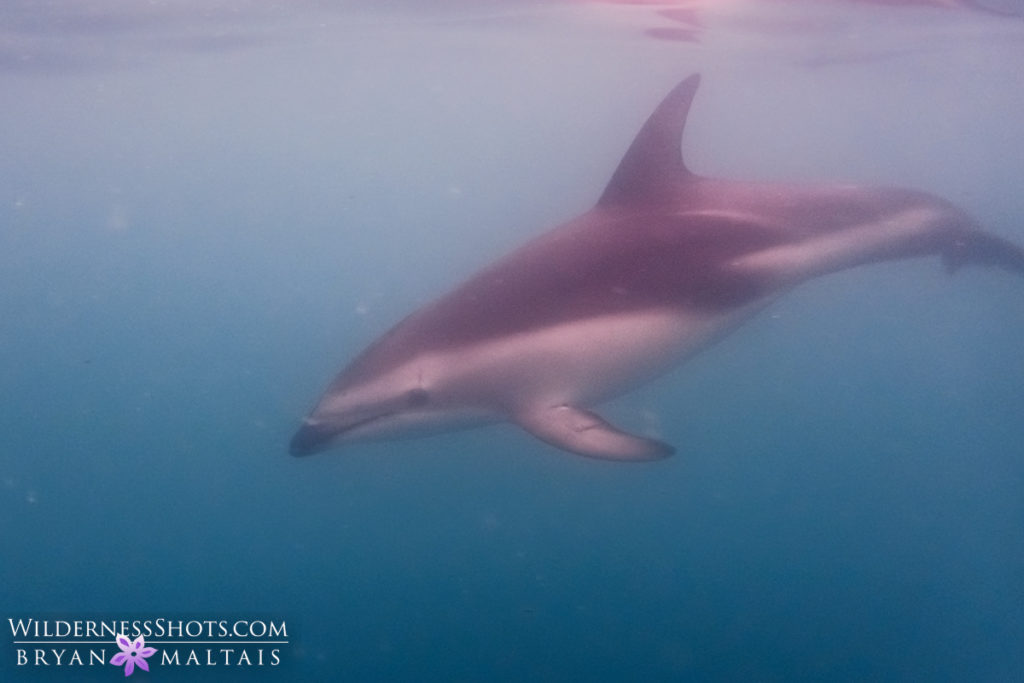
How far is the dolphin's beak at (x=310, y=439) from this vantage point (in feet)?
20.6

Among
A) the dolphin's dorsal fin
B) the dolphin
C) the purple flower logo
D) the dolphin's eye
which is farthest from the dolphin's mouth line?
the purple flower logo

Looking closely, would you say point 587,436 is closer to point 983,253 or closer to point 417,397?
point 417,397

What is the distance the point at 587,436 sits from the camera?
6.10 m

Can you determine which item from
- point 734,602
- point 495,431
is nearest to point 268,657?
point 495,431

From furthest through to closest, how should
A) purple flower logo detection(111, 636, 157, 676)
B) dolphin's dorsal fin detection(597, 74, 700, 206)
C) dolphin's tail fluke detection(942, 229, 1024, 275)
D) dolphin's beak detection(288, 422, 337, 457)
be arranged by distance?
1. dolphin's tail fluke detection(942, 229, 1024, 275)
2. purple flower logo detection(111, 636, 157, 676)
3. dolphin's dorsal fin detection(597, 74, 700, 206)
4. dolphin's beak detection(288, 422, 337, 457)

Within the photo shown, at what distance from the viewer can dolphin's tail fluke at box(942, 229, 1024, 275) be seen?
8.90 metres

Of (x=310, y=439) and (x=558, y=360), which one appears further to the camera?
(x=558, y=360)

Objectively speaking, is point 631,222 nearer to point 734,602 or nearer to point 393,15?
point 734,602

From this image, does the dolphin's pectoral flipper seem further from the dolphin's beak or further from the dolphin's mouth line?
the dolphin's beak

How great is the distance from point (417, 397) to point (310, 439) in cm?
90

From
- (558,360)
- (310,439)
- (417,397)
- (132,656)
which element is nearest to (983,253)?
(558,360)

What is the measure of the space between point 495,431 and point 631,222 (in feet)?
17.5

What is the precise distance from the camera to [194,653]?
860 centimetres

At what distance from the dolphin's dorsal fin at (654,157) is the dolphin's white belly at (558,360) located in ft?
3.75
